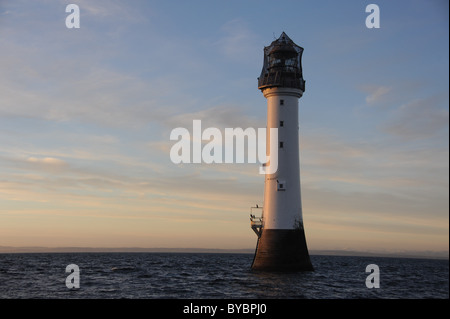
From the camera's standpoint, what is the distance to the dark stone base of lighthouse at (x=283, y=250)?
45.2m

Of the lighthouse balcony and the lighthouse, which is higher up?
the lighthouse balcony

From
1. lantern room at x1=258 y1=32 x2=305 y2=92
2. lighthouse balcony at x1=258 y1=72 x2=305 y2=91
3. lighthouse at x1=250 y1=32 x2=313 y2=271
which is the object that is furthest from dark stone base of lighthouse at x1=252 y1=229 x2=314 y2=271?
lantern room at x1=258 y1=32 x2=305 y2=92

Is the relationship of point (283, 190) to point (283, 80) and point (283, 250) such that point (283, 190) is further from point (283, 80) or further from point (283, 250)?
point (283, 80)

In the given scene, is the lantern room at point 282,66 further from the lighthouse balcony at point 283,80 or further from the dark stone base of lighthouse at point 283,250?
the dark stone base of lighthouse at point 283,250

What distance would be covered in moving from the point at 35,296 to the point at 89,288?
540 centimetres

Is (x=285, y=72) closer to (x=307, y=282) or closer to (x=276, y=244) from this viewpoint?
(x=276, y=244)

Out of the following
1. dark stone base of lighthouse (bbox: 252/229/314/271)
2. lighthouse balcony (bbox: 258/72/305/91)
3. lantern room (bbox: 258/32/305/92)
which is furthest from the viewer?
lantern room (bbox: 258/32/305/92)

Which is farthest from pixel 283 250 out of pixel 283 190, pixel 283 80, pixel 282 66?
pixel 282 66

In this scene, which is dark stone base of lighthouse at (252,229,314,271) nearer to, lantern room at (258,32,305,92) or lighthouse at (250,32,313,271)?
lighthouse at (250,32,313,271)

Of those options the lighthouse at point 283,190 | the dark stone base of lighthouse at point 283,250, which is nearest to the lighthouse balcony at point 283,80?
the lighthouse at point 283,190

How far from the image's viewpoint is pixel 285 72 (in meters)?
47.3

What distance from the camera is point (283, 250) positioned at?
45219mm

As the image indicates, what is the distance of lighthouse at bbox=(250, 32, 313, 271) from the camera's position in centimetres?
4534
